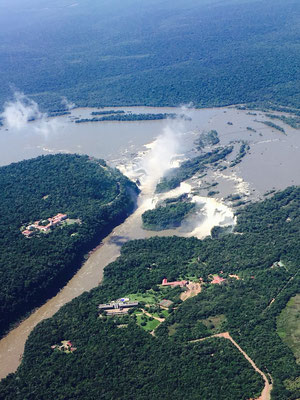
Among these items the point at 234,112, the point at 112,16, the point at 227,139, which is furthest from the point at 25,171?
the point at 112,16

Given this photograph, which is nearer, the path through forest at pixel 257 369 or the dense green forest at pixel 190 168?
the path through forest at pixel 257 369

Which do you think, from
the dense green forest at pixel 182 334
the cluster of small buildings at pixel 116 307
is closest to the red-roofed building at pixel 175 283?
the dense green forest at pixel 182 334

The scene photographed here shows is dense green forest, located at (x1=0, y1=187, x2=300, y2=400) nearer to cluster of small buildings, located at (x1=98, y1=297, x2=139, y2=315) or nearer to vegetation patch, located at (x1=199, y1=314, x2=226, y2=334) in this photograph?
vegetation patch, located at (x1=199, y1=314, x2=226, y2=334)

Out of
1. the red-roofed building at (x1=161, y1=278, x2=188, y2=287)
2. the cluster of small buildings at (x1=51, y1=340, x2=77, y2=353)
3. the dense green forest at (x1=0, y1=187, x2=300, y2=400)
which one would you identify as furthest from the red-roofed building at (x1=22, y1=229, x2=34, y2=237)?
the cluster of small buildings at (x1=51, y1=340, x2=77, y2=353)

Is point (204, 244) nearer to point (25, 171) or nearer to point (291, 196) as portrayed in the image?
point (291, 196)

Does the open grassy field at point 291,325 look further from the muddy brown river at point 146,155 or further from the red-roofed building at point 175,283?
the muddy brown river at point 146,155

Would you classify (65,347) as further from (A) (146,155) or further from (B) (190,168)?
(A) (146,155)
